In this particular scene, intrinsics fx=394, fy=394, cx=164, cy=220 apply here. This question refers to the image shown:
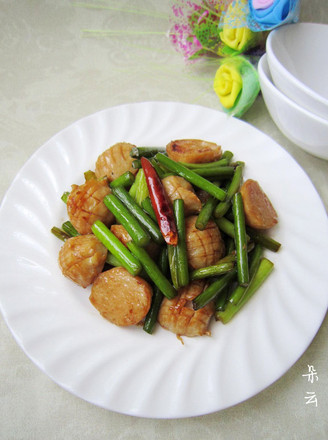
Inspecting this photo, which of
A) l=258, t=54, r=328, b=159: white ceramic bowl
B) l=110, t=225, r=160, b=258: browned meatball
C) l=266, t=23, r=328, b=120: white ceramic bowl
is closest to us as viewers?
l=110, t=225, r=160, b=258: browned meatball

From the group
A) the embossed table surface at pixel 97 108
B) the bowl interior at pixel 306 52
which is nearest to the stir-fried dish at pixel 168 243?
the embossed table surface at pixel 97 108

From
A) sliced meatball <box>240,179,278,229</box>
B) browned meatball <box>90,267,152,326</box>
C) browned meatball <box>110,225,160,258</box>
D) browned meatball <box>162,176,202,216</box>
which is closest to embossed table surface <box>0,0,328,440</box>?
browned meatball <box>90,267,152,326</box>

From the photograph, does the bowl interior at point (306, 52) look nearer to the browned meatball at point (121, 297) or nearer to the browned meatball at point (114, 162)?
the browned meatball at point (114, 162)

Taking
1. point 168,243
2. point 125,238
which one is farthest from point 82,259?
point 168,243

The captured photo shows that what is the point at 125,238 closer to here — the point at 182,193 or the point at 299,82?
Result: the point at 182,193

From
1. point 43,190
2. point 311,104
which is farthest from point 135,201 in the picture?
point 311,104

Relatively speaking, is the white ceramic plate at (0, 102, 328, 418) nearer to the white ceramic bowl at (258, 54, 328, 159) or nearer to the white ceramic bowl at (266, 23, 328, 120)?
the white ceramic bowl at (258, 54, 328, 159)
